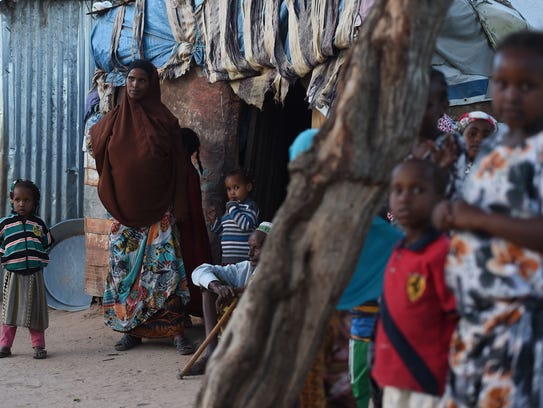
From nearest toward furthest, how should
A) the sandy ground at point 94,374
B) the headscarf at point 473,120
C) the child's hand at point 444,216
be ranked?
the child's hand at point 444,216
the headscarf at point 473,120
the sandy ground at point 94,374

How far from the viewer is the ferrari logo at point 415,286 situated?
2.45 m

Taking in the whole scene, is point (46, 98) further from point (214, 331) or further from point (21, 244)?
point (214, 331)

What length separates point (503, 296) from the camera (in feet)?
7.07

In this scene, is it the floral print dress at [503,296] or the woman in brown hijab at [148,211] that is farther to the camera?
→ the woman in brown hijab at [148,211]

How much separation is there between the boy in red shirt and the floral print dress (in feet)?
0.59

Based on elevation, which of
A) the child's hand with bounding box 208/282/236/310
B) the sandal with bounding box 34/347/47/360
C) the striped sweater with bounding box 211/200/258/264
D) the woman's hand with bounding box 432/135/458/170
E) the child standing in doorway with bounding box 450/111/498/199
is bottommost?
the sandal with bounding box 34/347/47/360

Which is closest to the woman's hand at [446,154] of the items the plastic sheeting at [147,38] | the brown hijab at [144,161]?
the brown hijab at [144,161]

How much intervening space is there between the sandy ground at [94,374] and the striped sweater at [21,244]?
679mm

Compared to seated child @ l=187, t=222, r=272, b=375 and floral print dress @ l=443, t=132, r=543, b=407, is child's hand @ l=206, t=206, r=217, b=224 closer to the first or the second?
seated child @ l=187, t=222, r=272, b=375

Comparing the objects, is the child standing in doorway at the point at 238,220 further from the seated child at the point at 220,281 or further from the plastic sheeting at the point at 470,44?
the plastic sheeting at the point at 470,44

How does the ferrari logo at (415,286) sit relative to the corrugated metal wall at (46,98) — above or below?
below

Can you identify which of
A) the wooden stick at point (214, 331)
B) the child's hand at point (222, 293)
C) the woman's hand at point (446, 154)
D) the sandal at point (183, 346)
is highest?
the woman's hand at point (446, 154)

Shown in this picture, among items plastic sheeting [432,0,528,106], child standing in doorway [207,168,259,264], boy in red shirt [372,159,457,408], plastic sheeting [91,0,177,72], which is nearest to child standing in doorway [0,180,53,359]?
child standing in doorway [207,168,259,264]

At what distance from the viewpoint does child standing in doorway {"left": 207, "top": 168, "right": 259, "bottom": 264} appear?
19.4 feet
